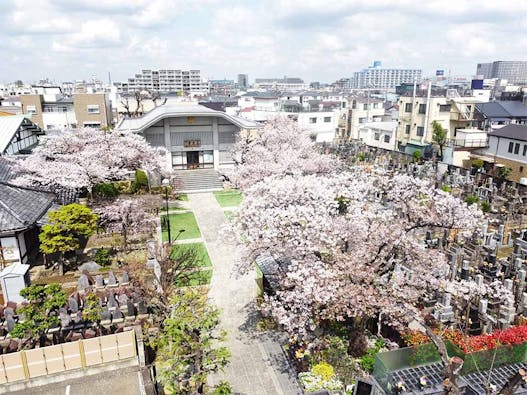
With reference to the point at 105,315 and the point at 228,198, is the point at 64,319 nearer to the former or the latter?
the point at 105,315

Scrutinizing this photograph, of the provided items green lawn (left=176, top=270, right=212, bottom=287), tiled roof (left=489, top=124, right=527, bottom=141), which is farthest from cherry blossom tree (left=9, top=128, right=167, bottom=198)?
tiled roof (left=489, top=124, right=527, bottom=141)

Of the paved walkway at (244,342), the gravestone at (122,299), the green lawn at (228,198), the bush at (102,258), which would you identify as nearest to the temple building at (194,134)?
the green lawn at (228,198)

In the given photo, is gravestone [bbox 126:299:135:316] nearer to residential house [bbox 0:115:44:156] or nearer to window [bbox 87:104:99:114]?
residential house [bbox 0:115:44:156]

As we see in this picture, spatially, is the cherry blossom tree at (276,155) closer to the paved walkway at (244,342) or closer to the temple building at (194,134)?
the temple building at (194,134)

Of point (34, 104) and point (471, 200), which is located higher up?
point (34, 104)

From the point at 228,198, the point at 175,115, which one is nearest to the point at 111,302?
the point at 228,198

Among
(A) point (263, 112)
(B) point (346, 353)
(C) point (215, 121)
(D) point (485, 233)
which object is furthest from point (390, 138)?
(B) point (346, 353)
